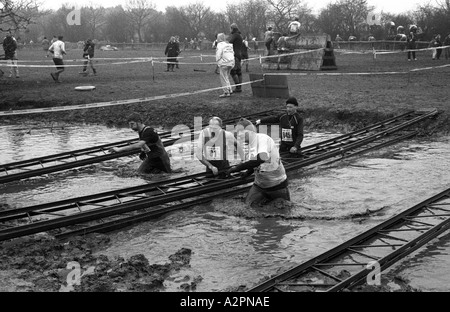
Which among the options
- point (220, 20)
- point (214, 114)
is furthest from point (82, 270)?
point (220, 20)

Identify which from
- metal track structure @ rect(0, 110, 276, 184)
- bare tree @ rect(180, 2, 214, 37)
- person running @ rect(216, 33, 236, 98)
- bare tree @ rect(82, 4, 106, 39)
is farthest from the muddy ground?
bare tree @ rect(82, 4, 106, 39)

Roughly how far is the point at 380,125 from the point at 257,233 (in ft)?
27.1

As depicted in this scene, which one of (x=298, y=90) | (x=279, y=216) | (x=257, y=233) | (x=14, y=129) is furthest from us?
(x=298, y=90)

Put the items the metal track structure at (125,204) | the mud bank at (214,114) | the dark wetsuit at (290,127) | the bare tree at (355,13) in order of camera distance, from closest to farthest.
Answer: the metal track structure at (125,204), the dark wetsuit at (290,127), the mud bank at (214,114), the bare tree at (355,13)

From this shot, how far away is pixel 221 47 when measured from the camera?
20.2 m

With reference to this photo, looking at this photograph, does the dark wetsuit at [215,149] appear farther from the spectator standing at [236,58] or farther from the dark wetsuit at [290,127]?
the spectator standing at [236,58]

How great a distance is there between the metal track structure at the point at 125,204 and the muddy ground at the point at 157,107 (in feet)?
0.87

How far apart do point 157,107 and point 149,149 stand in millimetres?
8136

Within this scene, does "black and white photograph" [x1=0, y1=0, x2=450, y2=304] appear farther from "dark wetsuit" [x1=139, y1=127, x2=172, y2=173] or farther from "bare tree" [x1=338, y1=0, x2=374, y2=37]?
"bare tree" [x1=338, y1=0, x2=374, y2=37]

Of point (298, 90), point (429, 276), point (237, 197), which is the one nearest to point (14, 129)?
point (298, 90)

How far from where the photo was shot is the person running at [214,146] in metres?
11.3

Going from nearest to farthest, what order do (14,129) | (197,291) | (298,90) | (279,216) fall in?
1. (197,291)
2. (279,216)
3. (14,129)
4. (298,90)

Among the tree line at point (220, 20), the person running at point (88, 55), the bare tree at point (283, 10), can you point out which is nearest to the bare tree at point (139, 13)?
the tree line at point (220, 20)

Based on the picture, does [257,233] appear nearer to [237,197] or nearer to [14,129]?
[237,197]
